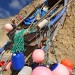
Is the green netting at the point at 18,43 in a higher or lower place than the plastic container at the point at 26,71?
higher

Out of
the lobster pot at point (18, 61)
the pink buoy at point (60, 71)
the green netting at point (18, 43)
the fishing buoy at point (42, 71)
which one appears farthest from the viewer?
the green netting at point (18, 43)

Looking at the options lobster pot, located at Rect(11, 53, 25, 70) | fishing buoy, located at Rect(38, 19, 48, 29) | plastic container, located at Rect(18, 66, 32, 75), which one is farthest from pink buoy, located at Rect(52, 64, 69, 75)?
fishing buoy, located at Rect(38, 19, 48, 29)

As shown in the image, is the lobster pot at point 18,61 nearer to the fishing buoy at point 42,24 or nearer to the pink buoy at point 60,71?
the pink buoy at point 60,71

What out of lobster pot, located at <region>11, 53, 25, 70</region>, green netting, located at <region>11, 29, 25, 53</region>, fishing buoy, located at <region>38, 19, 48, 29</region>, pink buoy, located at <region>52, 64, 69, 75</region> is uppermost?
fishing buoy, located at <region>38, 19, 48, 29</region>

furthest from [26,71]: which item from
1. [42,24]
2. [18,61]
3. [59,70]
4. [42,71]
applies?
[42,24]

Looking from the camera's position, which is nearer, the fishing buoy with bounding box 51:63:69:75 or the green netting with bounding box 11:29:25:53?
the fishing buoy with bounding box 51:63:69:75

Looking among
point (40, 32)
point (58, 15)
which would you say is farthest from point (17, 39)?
point (58, 15)

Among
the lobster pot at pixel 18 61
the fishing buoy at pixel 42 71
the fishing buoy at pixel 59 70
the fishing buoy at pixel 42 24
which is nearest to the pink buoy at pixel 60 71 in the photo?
the fishing buoy at pixel 59 70

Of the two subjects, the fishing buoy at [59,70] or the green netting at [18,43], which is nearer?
the fishing buoy at [59,70]

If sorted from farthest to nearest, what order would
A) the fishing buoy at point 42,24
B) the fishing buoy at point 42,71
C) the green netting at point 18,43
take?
the fishing buoy at point 42,24
the green netting at point 18,43
the fishing buoy at point 42,71

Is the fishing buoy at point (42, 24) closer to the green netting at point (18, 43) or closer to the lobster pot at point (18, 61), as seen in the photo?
the green netting at point (18, 43)

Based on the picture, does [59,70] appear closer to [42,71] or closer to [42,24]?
[42,71]

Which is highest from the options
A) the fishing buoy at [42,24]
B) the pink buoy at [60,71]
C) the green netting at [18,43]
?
the fishing buoy at [42,24]

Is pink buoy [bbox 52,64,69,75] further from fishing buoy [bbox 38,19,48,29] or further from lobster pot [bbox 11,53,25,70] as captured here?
fishing buoy [bbox 38,19,48,29]
